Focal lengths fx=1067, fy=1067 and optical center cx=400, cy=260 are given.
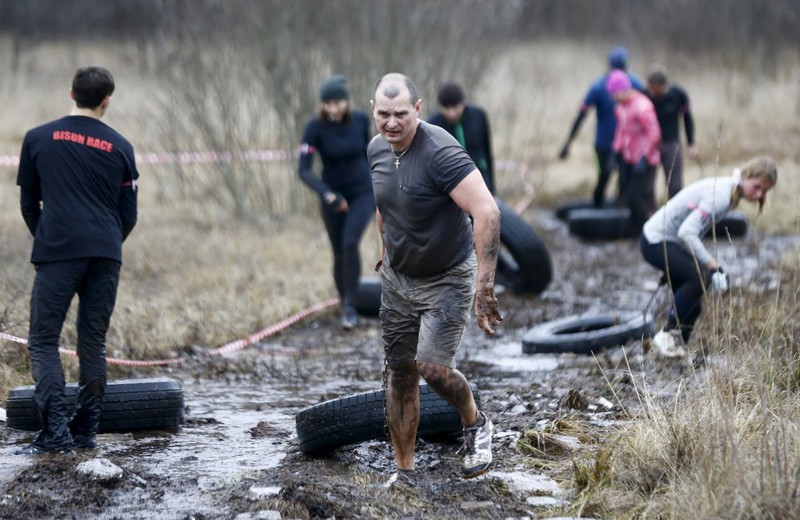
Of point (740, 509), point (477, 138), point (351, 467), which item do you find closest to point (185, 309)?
point (477, 138)

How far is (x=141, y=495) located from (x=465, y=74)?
11.3 metres

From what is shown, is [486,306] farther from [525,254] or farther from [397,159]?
[525,254]

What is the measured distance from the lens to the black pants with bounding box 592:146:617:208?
1373 centimetres

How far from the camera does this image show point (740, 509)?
3.90 metres

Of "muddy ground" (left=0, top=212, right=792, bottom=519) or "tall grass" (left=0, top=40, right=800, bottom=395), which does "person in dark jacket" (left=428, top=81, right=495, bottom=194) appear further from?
"tall grass" (left=0, top=40, right=800, bottom=395)

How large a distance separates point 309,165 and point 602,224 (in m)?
5.62

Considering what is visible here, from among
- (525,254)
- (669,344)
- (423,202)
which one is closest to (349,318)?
(525,254)

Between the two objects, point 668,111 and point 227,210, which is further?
point 227,210

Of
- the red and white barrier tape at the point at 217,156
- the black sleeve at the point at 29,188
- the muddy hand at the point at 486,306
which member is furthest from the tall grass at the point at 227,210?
the black sleeve at the point at 29,188

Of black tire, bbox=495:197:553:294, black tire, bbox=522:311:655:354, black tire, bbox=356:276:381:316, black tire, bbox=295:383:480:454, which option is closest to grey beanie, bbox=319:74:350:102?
black tire, bbox=356:276:381:316

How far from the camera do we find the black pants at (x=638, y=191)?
493 inches

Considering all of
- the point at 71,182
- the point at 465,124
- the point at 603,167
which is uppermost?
the point at 465,124

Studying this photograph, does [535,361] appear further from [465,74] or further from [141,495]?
[465,74]

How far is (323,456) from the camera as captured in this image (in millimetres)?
5391
